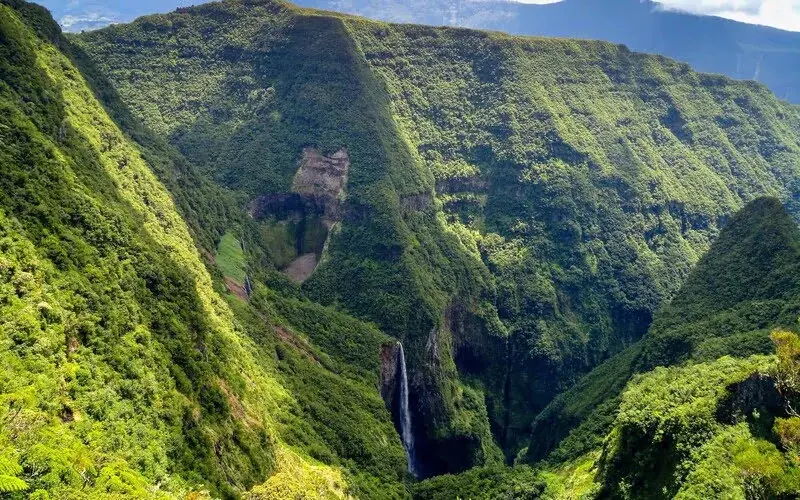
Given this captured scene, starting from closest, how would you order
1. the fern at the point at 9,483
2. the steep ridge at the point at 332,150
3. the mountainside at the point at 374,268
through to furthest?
the fern at the point at 9,483 < the mountainside at the point at 374,268 < the steep ridge at the point at 332,150

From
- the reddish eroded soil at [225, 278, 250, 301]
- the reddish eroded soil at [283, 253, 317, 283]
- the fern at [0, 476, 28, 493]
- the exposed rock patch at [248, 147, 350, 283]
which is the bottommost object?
the fern at [0, 476, 28, 493]

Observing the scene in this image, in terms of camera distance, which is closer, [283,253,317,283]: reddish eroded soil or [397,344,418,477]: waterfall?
[397,344,418,477]: waterfall

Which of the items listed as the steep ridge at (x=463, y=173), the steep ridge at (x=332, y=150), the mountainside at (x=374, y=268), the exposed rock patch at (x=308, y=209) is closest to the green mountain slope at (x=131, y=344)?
the mountainside at (x=374, y=268)

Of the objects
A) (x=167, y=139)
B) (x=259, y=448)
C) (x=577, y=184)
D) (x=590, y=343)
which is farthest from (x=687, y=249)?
(x=259, y=448)

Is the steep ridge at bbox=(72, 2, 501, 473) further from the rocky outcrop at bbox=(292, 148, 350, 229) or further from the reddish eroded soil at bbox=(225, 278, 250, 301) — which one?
the reddish eroded soil at bbox=(225, 278, 250, 301)

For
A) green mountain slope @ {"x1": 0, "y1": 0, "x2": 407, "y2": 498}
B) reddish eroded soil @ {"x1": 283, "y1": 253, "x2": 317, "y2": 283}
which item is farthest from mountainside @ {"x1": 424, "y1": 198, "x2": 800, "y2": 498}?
reddish eroded soil @ {"x1": 283, "y1": 253, "x2": 317, "y2": 283}

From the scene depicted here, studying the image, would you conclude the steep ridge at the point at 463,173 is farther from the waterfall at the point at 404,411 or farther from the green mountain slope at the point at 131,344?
the green mountain slope at the point at 131,344

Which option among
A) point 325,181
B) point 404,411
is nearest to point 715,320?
point 404,411

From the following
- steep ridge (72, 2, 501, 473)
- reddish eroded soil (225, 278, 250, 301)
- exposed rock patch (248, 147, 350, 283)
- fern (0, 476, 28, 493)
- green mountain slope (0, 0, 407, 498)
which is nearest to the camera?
fern (0, 476, 28, 493)
